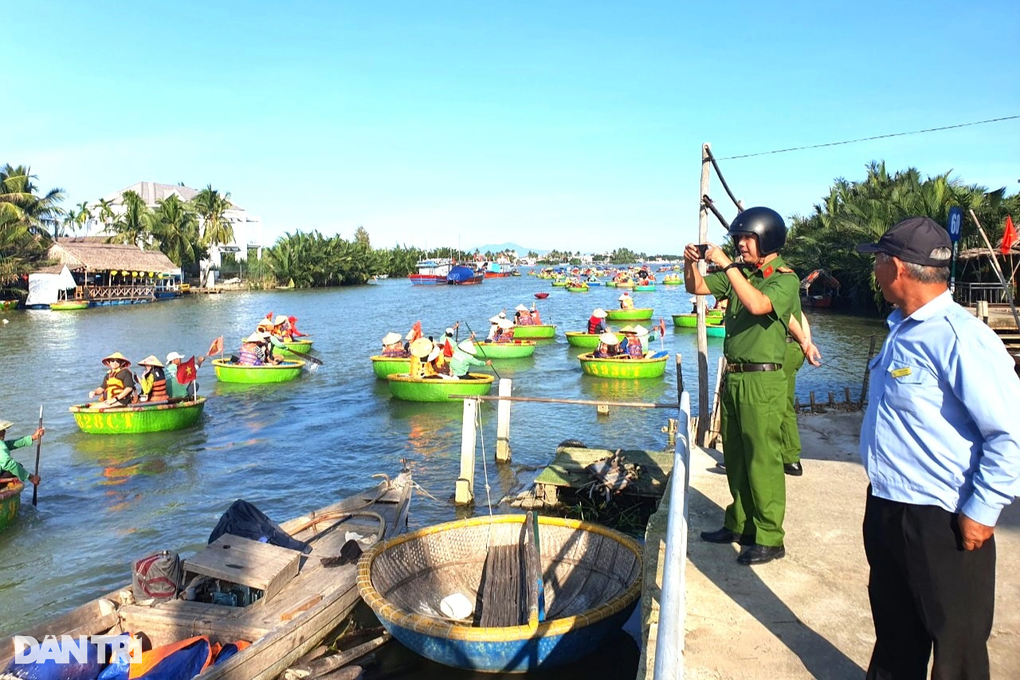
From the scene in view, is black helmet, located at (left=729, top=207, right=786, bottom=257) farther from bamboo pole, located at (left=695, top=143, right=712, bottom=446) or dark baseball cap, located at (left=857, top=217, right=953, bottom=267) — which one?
bamboo pole, located at (left=695, top=143, right=712, bottom=446)

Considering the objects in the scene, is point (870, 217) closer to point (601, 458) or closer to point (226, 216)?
point (601, 458)

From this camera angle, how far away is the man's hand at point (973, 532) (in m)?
2.48

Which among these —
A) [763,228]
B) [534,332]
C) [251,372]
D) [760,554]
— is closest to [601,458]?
[760,554]

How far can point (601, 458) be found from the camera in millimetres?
10773

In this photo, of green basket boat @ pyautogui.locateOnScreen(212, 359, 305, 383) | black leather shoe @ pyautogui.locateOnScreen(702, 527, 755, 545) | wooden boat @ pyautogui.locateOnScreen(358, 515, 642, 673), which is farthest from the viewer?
green basket boat @ pyautogui.locateOnScreen(212, 359, 305, 383)

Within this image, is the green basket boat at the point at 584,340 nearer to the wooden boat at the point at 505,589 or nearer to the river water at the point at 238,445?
the river water at the point at 238,445

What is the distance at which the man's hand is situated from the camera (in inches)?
97.7

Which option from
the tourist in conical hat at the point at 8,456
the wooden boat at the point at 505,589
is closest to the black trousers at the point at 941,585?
the wooden boat at the point at 505,589

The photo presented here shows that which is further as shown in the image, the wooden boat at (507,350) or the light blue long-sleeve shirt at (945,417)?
the wooden boat at (507,350)

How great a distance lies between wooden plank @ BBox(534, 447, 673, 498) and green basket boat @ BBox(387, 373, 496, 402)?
7245 mm

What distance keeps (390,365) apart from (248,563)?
15.1 meters

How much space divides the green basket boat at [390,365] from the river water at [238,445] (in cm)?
57

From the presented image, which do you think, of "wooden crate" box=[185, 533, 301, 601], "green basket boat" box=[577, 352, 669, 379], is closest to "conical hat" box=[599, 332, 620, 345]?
"green basket boat" box=[577, 352, 669, 379]

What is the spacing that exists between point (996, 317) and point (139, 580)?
60.9ft
